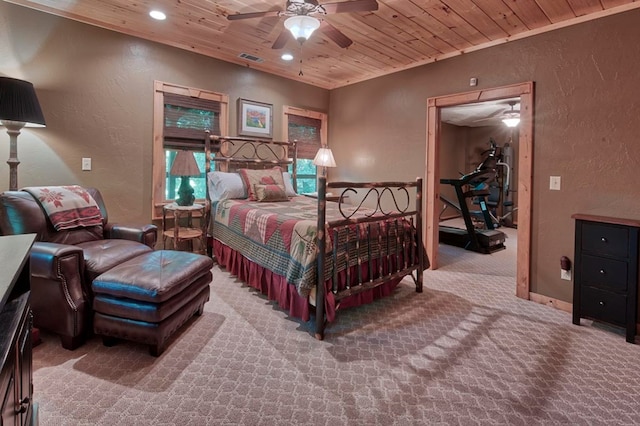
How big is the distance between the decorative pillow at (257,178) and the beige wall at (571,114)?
7.69ft

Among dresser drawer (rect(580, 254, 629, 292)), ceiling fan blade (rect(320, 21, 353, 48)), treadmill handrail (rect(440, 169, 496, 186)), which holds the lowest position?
dresser drawer (rect(580, 254, 629, 292))

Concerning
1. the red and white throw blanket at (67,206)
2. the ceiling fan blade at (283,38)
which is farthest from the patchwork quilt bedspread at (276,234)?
the ceiling fan blade at (283,38)

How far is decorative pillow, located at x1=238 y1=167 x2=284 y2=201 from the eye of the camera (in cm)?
422

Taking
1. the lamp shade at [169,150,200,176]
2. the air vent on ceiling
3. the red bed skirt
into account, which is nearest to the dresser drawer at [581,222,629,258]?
the red bed skirt

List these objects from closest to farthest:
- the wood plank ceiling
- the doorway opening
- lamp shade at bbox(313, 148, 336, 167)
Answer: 1. the wood plank ceiling
2. the doorway opening
3. lamp shade at bbox(313, 148, 336, 167)

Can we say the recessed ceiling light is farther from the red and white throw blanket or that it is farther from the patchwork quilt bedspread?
the patchwork quilt bedspread

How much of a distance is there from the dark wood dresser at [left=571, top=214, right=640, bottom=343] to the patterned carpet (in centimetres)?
17

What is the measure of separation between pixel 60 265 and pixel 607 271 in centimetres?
397

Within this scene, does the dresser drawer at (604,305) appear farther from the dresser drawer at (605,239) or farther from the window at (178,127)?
the window at (178,127)

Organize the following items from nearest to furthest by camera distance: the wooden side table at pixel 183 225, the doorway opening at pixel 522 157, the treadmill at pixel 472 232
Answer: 1. the doorway opening at pixel 522 157
2. the wooden side table at pixel 183 225
3. the treadmill at pixel 472 232

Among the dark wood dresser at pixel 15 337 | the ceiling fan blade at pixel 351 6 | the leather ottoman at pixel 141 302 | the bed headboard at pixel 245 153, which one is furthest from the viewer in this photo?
the bed headboard at pixel 245 153

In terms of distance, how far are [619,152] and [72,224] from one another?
4.69 meters

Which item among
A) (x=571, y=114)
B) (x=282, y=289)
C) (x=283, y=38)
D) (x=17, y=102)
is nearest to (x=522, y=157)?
(x=571, y=114)

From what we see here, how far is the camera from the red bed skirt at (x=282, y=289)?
257 centimetres
